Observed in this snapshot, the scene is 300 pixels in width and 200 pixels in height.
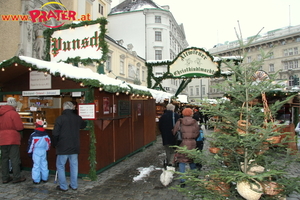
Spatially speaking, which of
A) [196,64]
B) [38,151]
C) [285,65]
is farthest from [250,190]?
[285,65]

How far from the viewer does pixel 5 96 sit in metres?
6.63

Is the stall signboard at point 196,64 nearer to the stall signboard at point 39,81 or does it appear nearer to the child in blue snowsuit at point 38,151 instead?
the stall signboard at point 39,81

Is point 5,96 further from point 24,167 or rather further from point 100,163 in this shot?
point 100,163

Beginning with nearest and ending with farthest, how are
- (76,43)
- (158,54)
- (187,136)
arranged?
(187,136) < (76,43) < (158,54)

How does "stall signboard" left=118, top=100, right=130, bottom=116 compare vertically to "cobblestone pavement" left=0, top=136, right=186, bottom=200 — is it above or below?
above

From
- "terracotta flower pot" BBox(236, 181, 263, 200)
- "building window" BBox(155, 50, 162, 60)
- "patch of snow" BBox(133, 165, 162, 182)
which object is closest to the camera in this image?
"terracotta flower pot" BBox(236, 181, 263, 200)

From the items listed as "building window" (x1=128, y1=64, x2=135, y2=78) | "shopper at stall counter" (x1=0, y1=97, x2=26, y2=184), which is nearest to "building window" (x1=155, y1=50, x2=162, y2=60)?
"building window" (x1=128, y1=64, x2=135, y2=78)

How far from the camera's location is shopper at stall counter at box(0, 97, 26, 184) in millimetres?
4949

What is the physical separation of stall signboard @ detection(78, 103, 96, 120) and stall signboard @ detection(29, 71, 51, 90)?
1.17 meters

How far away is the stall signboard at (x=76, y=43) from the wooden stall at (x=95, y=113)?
53.5 inches

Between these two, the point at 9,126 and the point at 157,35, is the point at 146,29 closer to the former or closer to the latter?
the point at 157,35

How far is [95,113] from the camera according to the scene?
5434 mm

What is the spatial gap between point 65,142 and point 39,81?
2.20 m

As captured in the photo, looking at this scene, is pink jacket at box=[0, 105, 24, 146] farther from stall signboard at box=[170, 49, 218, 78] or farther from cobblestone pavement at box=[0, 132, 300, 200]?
stall signboard at box=[170, 49, 218, 78]
